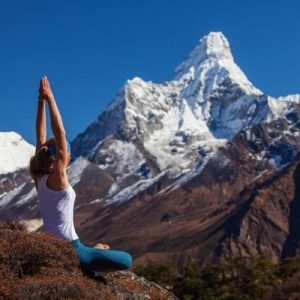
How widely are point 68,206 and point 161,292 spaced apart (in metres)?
3.32

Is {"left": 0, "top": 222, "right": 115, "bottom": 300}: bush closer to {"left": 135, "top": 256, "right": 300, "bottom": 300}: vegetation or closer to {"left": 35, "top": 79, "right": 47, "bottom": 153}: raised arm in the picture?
{"left": 35, "top": 79, "right": 47, "bottom": 153}: raised arm

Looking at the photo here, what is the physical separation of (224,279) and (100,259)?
97.6m

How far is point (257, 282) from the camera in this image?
9456 cm

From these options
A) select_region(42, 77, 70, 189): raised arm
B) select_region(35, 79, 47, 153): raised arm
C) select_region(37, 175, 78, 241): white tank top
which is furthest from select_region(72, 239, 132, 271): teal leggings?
select_region(35, 79, 47, 153): raised arm

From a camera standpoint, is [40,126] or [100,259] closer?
[100,259]

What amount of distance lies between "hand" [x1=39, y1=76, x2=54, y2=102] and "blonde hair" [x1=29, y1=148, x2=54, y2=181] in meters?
0.71

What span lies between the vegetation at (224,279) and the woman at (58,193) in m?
76.5

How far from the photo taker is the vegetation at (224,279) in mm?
91500

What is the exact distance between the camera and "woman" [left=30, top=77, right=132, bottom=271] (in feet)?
31.4

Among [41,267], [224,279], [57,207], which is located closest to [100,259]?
[41,267]

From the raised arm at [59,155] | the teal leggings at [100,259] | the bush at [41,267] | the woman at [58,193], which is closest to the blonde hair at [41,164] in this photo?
the woman at [58,193]

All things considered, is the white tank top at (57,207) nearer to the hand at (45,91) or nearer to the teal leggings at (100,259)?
the teal leggings at (100,259)

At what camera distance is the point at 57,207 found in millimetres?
9766

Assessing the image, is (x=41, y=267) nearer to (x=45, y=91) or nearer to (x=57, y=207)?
(x=57, y=207)
